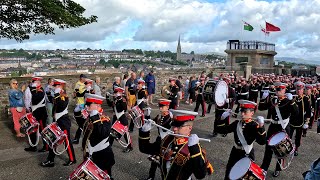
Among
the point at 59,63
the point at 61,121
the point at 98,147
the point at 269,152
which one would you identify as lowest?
the point at 269,152

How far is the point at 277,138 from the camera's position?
230 inches

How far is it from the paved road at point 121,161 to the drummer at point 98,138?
4.14ft

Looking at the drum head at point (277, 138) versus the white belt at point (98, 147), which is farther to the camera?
the drum head at point (277, 138)

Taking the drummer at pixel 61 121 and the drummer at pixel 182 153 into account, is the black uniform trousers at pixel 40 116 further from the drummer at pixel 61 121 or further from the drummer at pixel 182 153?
the drummer at pixel 182 153

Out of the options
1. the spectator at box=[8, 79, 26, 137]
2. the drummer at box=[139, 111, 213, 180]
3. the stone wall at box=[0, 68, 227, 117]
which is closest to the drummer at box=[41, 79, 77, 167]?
the spectator at box=[8, 79, 26, 137]

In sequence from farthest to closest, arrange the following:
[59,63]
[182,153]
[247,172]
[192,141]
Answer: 1. [59,63]
2. [247,172]
3. [182,153]
4. [192,141]

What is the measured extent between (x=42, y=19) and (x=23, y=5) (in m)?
0.81

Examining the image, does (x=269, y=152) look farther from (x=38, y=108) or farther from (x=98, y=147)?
(x=38, y=108)

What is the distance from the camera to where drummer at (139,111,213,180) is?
3.24 m

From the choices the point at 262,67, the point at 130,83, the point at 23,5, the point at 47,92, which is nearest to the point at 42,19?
the point at 23,5

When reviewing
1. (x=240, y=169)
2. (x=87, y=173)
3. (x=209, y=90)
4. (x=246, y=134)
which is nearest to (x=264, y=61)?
(x=209, y=90)

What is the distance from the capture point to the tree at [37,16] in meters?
9.01

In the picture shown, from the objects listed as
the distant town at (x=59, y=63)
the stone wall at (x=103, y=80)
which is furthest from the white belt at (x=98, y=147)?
the distant town at (x=59, y=63)

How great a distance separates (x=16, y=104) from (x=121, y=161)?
13.4 ft
